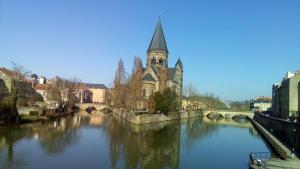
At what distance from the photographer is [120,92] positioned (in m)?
72.2

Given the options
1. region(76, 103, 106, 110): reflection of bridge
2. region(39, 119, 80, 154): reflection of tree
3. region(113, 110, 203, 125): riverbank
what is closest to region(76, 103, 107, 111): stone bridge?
region(76, 103, 106, 110): reflection of bridge

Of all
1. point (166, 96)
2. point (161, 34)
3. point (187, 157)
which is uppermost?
point (161, 34)

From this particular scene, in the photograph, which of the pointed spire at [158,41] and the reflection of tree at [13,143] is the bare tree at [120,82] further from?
the reflection of tree at [13,143]

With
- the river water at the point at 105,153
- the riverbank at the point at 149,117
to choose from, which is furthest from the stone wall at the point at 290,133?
the riverbank at the point at 149,117

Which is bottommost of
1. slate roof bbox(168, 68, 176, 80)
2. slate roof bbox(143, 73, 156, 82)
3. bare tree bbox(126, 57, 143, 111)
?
bare tree bbox(126, 57, 143, 111)

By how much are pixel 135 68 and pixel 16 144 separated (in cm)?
3716

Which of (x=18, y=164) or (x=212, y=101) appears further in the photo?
(x=212, y=101)

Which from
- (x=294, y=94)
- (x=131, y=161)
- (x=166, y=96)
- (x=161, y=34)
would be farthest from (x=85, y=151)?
(x=161, y=34)

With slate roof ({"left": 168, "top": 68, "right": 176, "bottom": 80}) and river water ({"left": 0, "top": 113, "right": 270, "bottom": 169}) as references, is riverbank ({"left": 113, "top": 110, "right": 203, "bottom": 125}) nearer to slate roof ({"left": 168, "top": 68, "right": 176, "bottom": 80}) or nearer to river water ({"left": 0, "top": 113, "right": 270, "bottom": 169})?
slate roof ({"left": 168, "top": 68, "right": 176, "bottom": 80})

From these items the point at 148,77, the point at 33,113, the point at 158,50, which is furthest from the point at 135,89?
the point at 158,50

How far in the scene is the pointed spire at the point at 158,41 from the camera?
9069 centimetres

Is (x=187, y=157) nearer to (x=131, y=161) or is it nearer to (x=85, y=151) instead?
(x=131, y=161)

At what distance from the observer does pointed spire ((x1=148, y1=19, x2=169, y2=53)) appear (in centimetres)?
9069

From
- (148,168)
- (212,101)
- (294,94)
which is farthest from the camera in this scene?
(212,101)
